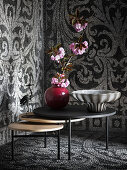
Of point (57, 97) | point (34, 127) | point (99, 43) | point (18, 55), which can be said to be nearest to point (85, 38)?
point (99, 43)

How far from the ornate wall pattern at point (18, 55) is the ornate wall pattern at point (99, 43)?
0.84 ft

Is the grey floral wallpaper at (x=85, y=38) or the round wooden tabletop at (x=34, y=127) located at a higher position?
the grey floral wallpaper at (x=85, y=38)

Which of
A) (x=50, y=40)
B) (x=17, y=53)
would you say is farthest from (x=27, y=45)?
(x=50, y=40)

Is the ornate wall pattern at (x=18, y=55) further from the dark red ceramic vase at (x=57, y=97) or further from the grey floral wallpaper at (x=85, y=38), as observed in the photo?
the dark red ceramic vase at (x=57, y=97)

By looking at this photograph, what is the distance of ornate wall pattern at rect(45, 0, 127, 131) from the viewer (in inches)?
137

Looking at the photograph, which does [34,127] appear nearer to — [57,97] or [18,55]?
[57,97]

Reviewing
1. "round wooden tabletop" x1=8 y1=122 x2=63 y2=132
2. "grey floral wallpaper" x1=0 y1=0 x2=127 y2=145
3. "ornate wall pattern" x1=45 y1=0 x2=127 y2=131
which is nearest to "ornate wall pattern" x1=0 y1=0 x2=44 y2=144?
"grey floral wallpaper" x1=0 y1=0 x2=127 y2=145

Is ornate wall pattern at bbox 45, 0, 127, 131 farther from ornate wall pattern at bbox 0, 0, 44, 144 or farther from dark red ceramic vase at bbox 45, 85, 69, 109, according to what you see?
dark red ceramic vase at bbox 45, 85, 69, 109

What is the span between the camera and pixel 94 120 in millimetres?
3602

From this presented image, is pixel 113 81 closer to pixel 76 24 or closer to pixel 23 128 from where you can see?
pixel 76 24

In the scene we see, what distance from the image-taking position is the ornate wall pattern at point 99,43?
349 centimetres

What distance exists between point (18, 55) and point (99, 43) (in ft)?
3.39

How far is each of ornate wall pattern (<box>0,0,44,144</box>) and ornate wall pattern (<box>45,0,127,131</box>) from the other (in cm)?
26

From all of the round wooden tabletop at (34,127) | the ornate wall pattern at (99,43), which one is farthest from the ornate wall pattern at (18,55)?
the round wooden tabletop at (34,127)
